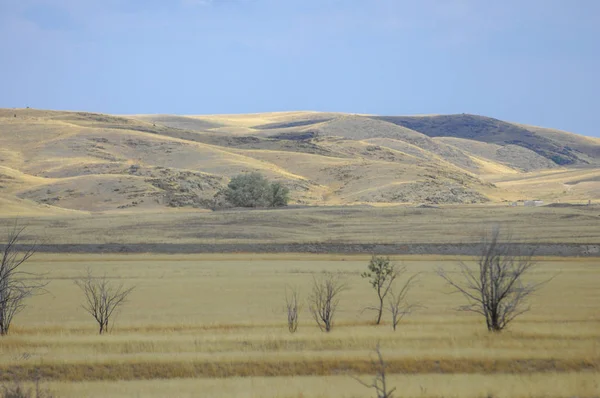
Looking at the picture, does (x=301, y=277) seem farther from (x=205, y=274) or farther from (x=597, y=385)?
(x=597, y=385)

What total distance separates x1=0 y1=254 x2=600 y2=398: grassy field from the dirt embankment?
14.5m

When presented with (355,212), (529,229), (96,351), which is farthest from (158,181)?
(96,351)

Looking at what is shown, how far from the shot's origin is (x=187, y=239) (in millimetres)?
48812

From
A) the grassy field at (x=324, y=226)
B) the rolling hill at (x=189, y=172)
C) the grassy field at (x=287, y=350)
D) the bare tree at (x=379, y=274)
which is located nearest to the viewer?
the grassy field at (x=287, y=350)

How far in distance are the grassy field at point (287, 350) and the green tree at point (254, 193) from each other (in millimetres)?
46384

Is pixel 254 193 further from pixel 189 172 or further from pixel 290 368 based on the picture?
pixel 290 368

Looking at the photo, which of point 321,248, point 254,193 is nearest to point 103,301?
point 321,248

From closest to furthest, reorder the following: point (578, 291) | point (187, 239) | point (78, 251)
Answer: point (578, 291), point (78, 251), point (187, 239)

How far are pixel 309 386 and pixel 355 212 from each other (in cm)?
5029

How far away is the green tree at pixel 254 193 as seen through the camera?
243 feet

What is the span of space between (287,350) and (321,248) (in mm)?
27879

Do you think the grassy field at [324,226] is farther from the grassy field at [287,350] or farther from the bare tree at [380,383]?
the bare tree at [380,383]

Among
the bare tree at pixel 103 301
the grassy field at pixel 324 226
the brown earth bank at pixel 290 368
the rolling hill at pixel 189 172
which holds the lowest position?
the brown earth bank at pixel 290 368

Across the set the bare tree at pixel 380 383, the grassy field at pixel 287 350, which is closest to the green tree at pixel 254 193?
the grassy field at pixel 287 350
